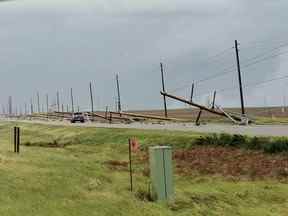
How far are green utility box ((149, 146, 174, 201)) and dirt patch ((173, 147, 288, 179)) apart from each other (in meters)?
7.02

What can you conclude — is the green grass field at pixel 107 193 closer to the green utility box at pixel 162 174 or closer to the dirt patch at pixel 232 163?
the green utility box at pixel 162 174

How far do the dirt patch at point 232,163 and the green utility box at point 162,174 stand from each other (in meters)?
7.02

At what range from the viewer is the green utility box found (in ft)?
46.8

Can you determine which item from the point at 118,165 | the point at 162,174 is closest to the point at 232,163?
the point at 118,165

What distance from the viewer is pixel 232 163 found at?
23.7 m

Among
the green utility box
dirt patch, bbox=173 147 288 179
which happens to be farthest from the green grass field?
dirt patch, bbox=173 147 288 179

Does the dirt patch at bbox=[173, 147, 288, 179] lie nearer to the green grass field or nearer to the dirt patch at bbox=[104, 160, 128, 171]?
the green grass field

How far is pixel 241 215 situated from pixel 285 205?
194 cm

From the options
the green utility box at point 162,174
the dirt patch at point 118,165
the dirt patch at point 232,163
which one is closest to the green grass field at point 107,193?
the green utility box at point 162,174

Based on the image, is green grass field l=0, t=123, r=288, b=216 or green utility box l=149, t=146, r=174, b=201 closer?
green grass field l=0, t=123, r=288, b=216

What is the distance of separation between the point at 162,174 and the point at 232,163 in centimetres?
984

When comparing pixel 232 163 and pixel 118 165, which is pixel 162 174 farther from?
pixel 232 163

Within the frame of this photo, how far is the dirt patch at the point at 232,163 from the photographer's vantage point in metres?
21.3

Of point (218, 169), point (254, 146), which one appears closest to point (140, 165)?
point (218, 169)
